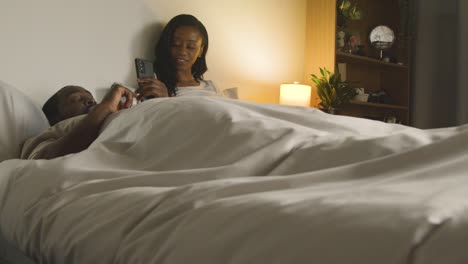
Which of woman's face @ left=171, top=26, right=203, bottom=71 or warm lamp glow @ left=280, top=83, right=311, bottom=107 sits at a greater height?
woman's face @ left=171, top=26, right=203, bottom=71

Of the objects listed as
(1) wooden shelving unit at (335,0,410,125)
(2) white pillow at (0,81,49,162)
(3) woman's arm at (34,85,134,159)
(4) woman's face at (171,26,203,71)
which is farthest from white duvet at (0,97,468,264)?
(1) wooden shelving unit at (335,0,410,125)

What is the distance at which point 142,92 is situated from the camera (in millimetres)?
2127

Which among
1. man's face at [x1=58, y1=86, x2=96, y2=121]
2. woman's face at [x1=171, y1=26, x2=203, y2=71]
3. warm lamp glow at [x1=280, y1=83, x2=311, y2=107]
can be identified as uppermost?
woman's face at [x1=171, y1=26, x2=203, y2=71]

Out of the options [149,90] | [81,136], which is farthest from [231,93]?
[81,136]

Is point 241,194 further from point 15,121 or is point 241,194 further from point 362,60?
point 362,60

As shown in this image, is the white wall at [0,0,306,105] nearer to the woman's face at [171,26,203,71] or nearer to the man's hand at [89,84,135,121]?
the woman's face at [171,26,203,71]

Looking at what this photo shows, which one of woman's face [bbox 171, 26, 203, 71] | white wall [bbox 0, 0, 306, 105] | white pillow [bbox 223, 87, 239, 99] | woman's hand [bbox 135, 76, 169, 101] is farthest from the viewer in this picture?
white pillow [bbox 223, 87, 239, 99]

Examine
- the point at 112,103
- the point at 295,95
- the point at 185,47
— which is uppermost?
the point at 185,47

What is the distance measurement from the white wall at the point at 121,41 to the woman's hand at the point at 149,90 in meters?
0.23

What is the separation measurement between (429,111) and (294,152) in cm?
315

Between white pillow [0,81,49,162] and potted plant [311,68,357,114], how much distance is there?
1.97m

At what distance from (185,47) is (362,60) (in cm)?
165

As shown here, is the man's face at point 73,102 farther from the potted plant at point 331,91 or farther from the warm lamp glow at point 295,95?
the potted plant at point 331,91

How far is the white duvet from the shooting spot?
1.54ft
